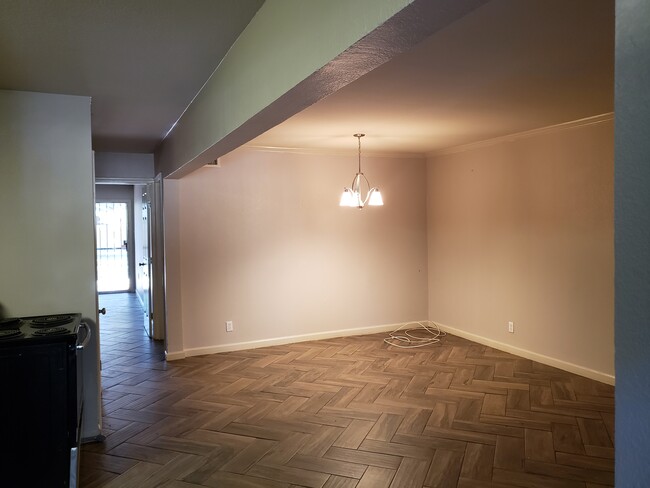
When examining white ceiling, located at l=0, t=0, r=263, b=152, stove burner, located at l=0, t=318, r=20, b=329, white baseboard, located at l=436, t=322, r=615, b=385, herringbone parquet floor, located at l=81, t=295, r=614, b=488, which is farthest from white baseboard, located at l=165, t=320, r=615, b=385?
white ceiling, located at l=0, t=0, r=263, b=152

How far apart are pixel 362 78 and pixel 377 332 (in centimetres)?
404

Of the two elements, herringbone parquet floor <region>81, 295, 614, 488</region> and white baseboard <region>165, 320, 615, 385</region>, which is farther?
white baseboard <region>165, 320, 615, 385</region>

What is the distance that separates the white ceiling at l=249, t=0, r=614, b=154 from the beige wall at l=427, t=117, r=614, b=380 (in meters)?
Answer: 0.38

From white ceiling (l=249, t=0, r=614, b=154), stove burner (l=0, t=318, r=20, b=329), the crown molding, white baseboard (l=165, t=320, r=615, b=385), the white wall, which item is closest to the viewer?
white ceiling (l=249, t=0, r=614, b=154)

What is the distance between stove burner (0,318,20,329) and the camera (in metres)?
2.84

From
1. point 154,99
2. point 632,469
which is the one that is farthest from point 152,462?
point 632,469

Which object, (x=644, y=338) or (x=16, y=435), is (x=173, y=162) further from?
(x=644, y=338)

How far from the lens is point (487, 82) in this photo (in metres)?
2.97

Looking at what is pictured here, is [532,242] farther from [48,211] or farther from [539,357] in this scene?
[48,211]

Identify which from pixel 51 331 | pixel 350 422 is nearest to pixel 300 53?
pixel 51 331

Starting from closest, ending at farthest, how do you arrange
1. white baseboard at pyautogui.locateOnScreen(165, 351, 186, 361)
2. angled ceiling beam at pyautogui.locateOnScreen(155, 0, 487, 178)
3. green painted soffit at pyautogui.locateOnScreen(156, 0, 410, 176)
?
angled ceiling beam at pyautogui.locateOnScreen(155, 0, 487, 178) → green painted soffit at pyautogui.locateOnScreen(156, 0, 410, 176) → white baseboard at pyautogui.locateOnScreen(165, 351, 186, 361)

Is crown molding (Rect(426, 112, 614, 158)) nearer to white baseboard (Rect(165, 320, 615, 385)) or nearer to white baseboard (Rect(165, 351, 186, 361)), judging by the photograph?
white baseboard (Rect(165, 320, 615, 385))

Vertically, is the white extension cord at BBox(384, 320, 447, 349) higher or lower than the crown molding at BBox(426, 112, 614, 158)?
lower

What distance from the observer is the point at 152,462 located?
9.90ft
